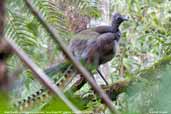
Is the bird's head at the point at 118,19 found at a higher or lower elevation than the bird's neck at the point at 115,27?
higher

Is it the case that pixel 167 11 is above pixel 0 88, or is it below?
below

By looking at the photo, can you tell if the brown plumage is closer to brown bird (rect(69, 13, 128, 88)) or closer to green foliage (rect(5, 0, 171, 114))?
brown bird (rect(69, 13, 128, 88))

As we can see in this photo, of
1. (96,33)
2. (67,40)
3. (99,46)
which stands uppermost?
(67,40)

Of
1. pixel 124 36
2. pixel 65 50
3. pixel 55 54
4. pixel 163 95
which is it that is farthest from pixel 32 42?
pixel 124 36

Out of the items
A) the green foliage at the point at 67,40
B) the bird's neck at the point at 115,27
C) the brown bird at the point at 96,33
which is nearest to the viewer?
the green foliage at the point at 67,40

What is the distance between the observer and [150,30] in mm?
3824

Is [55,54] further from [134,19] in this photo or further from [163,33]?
[134,19]

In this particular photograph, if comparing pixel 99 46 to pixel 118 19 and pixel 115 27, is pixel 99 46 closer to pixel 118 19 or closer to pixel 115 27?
pixel 115 27

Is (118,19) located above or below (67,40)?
below

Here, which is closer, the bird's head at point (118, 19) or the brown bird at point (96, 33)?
the brown bird at point (96, 33)

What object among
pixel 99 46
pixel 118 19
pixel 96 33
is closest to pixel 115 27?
pixel 118 19

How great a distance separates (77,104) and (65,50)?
0.59 feet

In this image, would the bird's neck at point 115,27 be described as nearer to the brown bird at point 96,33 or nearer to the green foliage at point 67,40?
the brown bird at point 96,33

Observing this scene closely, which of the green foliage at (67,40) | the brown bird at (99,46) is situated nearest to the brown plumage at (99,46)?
the brown bird at (99,46)
